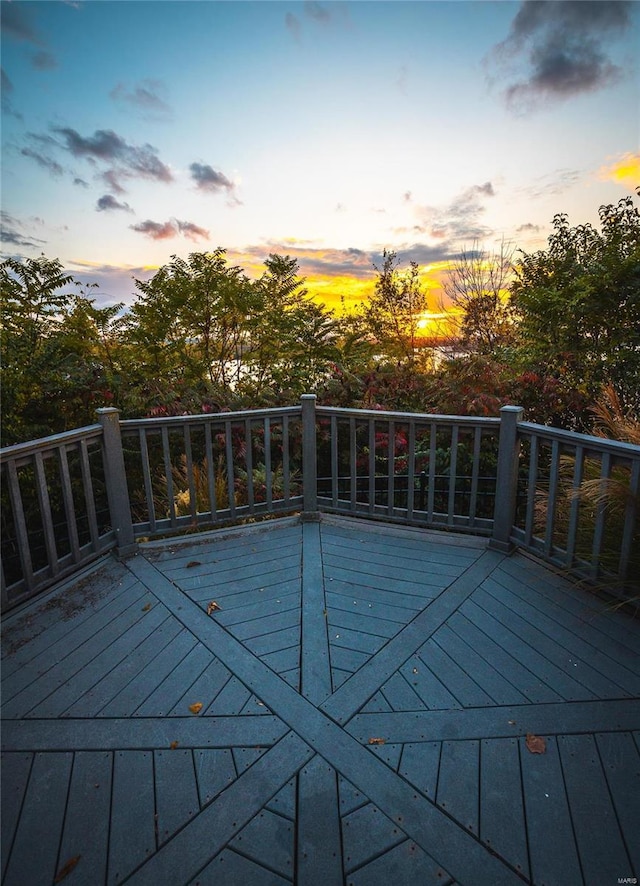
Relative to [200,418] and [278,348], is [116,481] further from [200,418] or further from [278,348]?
Answer: [278,348]

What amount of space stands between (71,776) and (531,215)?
23.9ft

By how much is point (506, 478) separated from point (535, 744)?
1.69 m

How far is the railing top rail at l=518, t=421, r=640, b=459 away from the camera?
7.21ft

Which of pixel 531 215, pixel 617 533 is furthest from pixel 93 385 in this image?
pixel 531 215

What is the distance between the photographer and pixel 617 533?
2.47m

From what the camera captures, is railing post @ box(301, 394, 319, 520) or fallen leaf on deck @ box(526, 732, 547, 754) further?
railing post @ box(301, 394, 319, 520)

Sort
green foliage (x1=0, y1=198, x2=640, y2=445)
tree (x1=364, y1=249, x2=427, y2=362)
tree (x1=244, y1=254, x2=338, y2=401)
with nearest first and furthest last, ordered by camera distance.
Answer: green foliage (x1=0, y1=198, x2=640, y2=445)
tree (x1=244, y1=254, x2=338, y2=401)
tree (x1=364, y1=249, x2=427, y2=362)

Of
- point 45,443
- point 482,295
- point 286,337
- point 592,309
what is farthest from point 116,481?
point 482,295

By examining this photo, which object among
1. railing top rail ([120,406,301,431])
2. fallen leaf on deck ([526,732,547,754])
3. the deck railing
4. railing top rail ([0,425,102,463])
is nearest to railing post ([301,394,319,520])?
the deck railing

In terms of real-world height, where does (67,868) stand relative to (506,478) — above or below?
below

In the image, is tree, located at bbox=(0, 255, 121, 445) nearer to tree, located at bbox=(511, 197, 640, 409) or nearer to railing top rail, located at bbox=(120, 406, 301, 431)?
railing top rail, located at bbox=(120, 406, 301, 431)

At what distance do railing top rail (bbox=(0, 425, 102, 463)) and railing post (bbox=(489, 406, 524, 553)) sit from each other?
9.07 feet

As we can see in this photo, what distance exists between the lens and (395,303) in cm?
739

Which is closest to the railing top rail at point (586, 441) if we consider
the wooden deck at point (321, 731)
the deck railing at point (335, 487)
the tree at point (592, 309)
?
the deck railing at point (335, 487)
